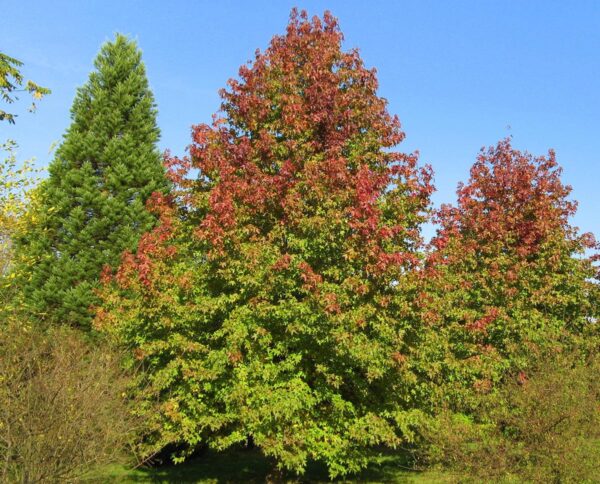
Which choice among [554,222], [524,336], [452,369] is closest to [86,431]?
[452,369]

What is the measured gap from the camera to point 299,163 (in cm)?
1273

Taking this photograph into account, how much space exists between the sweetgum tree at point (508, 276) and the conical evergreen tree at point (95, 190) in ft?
33.1

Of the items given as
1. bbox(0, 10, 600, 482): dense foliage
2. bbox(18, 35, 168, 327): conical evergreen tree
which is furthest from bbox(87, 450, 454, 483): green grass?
bbox(18, 35, 168, 327): conical evergreen tree

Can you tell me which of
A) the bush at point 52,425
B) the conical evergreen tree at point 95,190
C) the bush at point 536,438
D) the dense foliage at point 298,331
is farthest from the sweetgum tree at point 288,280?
the conical evergreen tree at point 95,190

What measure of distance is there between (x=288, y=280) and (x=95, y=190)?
33.1 ft

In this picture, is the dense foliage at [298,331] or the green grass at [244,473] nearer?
the dense foliage at [298,331]

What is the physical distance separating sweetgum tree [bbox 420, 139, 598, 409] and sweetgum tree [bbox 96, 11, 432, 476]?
6.71 ft

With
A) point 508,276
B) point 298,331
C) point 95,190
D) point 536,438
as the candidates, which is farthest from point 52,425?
point 508,276

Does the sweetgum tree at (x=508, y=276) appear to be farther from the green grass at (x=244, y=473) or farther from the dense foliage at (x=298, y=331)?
the green grass at (x=244, y=473)

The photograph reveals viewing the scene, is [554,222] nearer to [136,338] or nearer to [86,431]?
[136,338]

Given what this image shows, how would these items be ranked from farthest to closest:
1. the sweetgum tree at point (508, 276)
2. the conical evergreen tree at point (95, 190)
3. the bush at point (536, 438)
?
the conical evergreen tree at point (95, 190), the sweetgum tree at point (508, 276), the bush at point (536, 438)

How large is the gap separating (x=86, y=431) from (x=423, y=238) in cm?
829

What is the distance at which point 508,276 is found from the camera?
Answer: 17.2m

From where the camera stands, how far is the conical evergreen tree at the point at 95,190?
57.4 ft
